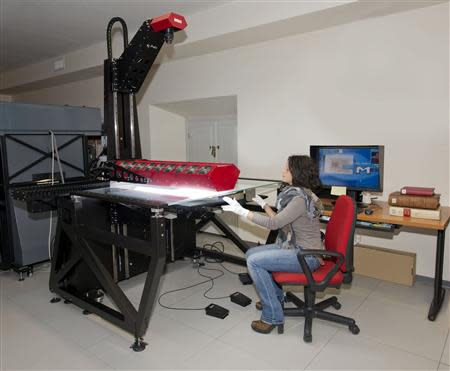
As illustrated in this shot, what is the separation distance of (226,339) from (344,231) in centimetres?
107

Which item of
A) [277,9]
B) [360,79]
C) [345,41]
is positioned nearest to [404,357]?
[360,79]

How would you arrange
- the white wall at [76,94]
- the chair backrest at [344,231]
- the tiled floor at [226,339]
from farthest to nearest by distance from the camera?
1. the white wall at [76,94]
2. the chair backrest at [344,231]
3. the tiled floor at [226,339]

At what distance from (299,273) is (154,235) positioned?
96cm

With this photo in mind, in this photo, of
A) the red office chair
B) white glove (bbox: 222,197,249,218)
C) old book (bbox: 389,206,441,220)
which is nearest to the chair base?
the red office chair

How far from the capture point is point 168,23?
2.36 metres

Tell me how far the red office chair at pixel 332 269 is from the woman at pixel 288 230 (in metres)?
0.08

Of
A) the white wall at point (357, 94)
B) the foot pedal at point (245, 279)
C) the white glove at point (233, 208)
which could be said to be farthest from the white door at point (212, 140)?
the white glove at point (233, 208)

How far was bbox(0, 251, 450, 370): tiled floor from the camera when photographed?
211 cm

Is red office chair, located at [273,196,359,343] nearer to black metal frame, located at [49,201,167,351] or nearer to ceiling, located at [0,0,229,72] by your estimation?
black metal frame, located at [49,201,167,351]

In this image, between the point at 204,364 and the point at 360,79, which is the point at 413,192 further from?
the point at 204,364

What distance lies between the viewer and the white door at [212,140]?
4.69 meters

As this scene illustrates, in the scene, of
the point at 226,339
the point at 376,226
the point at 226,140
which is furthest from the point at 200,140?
the point at 226,339

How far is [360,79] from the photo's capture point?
128 inches

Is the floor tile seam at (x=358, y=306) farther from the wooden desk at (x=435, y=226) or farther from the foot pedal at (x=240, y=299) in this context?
the foot pedal at (x=240, y=299)
